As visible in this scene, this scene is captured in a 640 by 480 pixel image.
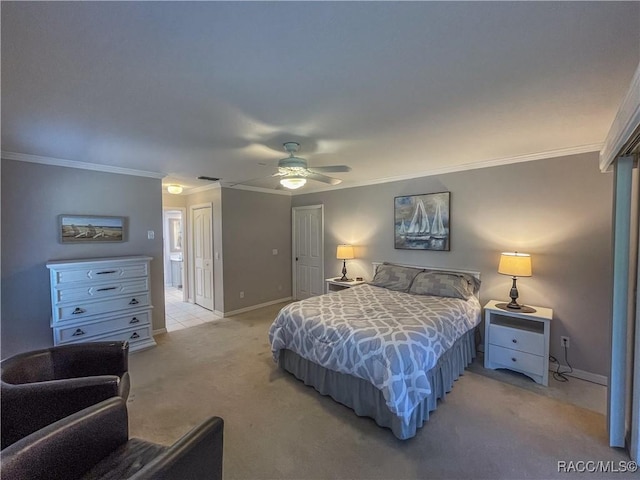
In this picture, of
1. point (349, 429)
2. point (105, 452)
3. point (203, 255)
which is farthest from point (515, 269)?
point (203, 255)

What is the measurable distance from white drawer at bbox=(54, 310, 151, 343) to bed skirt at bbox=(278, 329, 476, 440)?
2036 millimetres

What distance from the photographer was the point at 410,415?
6.67 feet

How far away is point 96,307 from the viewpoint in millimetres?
3268

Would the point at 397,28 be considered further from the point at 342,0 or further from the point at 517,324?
the point at 517,324

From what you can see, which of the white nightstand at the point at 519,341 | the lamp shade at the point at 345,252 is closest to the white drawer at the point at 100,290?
the lamp shade at the point at 345,252

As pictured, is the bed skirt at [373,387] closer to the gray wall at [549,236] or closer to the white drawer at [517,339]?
the white drawer at [517,339]

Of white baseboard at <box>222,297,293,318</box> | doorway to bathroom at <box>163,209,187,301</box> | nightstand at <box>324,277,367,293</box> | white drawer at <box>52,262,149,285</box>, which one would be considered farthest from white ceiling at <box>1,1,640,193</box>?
doorway to bathroom at <box>163,209,187,301</box>

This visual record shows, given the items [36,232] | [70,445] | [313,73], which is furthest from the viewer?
[36,232]

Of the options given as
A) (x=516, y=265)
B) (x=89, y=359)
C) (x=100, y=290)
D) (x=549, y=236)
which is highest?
(x=549, y=236)

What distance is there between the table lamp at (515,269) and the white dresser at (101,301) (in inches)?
174

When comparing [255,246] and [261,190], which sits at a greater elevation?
[261,190]

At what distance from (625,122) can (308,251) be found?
4.81 meters

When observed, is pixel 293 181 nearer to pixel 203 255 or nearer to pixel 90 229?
pixel 90 229

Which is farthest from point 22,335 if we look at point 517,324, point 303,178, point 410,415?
point 517,324
